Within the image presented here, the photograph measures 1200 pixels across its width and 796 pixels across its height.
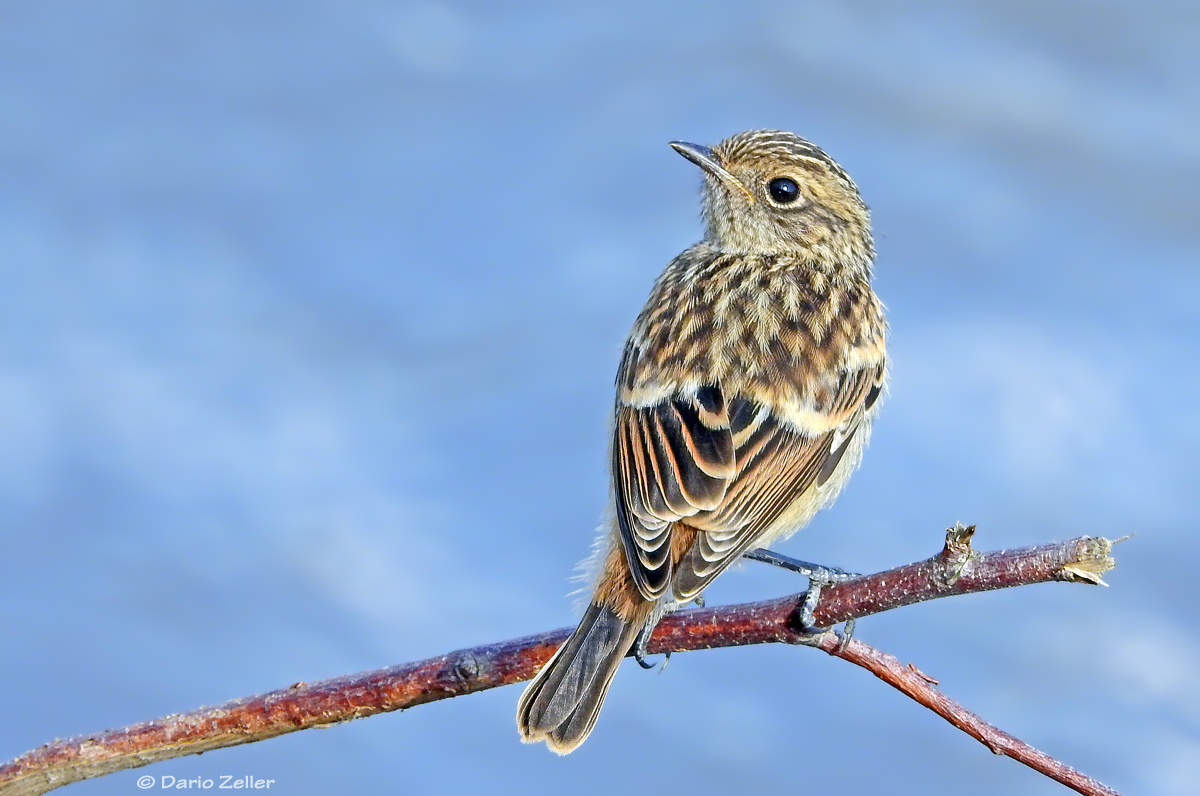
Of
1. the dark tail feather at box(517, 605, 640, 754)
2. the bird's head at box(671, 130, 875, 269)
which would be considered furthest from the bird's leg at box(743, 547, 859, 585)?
the bird's head at box(671, 130, 875, 269)

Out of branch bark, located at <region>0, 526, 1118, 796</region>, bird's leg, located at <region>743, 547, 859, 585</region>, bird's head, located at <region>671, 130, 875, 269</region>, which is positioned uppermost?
bird's head, located at <region>671, 130, 875, 269</region>

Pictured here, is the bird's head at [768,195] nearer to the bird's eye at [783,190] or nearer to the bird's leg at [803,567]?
the bird's eye at [783,190]

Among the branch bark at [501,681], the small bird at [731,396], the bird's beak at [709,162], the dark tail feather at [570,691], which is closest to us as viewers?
the branch bark at [501,681]

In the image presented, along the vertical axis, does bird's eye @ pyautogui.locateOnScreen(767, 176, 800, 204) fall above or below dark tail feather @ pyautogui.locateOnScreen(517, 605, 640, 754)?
above

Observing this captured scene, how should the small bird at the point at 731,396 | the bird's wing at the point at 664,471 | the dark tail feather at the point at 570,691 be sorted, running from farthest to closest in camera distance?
the bird's wing at the point at 664,471, the small bird at the point at 731,396, the dark tail feather at the point at 570,691

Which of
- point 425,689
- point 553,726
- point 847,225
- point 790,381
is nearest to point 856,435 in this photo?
point 790,381

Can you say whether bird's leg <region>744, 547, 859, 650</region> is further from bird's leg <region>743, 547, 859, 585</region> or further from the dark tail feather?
the dark tail feather

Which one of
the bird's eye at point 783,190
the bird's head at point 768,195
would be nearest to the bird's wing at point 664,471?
the bird's head at point 768,195
